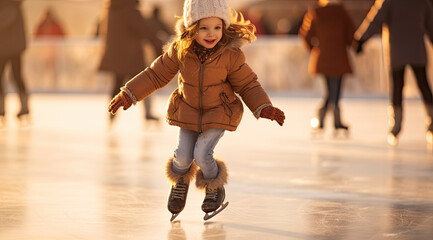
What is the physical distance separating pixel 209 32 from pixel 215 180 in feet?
2.64

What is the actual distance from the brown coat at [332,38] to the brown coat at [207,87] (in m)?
5.21

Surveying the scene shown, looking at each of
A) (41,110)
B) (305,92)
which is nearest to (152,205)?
(41,110)

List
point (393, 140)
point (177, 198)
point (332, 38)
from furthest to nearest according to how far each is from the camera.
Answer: point (332, 38) → point (393, 140) → point (177, 198)

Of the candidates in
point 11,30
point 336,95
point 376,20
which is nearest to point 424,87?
point 376,20

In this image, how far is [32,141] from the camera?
9.66m

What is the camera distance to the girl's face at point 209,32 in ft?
16.2

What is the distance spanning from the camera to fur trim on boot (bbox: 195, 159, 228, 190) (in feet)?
16.8

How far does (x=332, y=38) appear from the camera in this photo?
1019cm

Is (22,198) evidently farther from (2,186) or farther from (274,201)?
(274,201)

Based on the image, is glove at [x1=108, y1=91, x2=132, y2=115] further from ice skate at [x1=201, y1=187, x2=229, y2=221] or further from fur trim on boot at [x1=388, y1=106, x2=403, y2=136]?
fur trim on boot at [x1=388, y1=106, x2=403, y2=136]

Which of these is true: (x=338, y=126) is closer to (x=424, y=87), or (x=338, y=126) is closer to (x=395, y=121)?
(x=395, y=121)

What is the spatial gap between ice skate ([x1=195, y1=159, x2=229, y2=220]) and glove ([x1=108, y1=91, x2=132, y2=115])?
589 mm

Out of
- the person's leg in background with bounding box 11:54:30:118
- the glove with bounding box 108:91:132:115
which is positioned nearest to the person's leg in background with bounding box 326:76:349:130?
the person's leg in background with bounding box 11:54:30:118

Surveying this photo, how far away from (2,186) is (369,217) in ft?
8.16
